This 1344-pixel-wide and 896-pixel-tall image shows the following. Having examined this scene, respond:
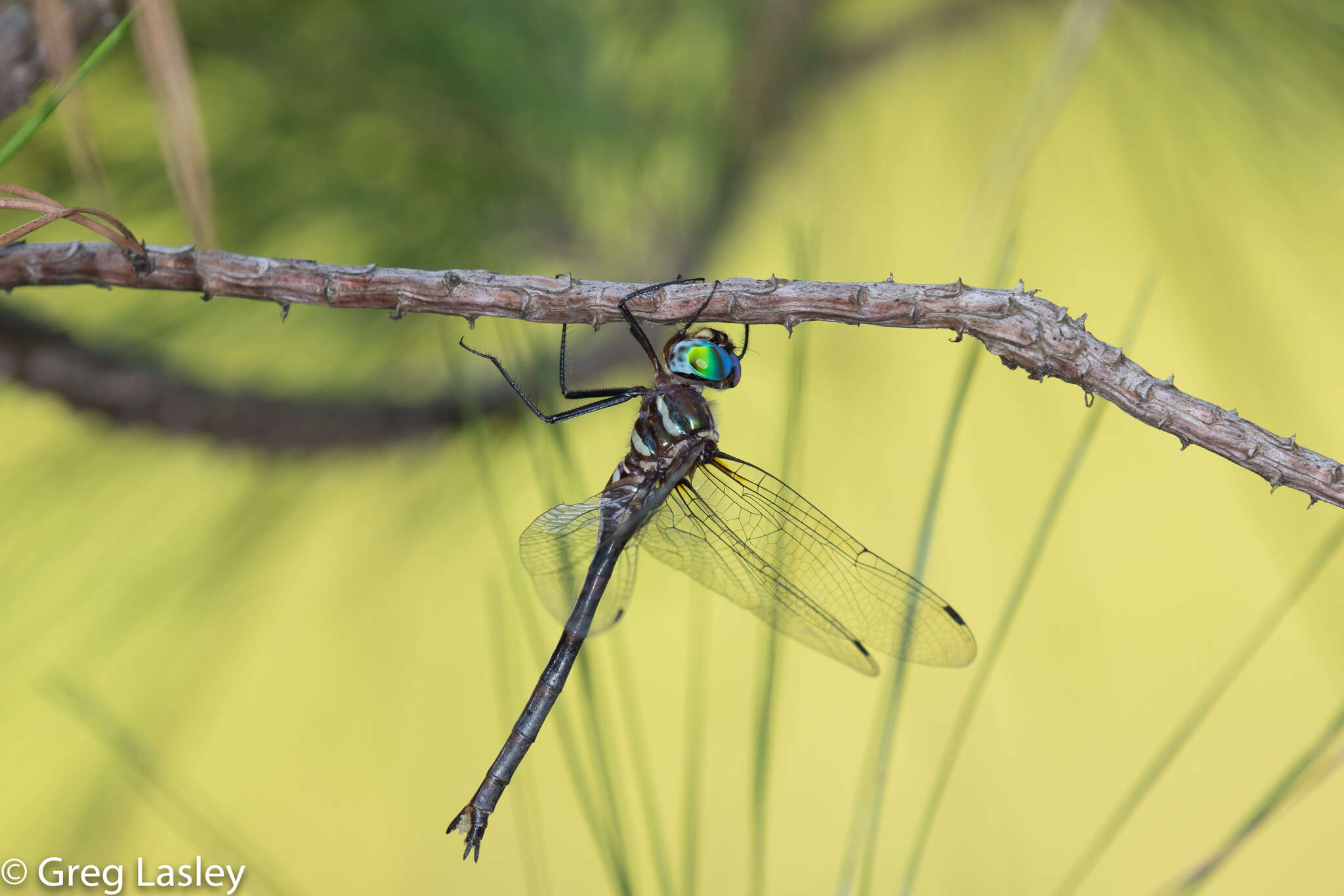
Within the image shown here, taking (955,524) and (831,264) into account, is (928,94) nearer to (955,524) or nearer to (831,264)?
(831,264)

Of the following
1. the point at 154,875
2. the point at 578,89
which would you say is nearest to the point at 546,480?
the point at 578,89

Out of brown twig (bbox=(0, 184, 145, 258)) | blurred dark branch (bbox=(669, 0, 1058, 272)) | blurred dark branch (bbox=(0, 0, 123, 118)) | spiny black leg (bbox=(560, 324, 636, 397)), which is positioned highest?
blurred dark branch (bbox=(669, 0, 1058, 272))

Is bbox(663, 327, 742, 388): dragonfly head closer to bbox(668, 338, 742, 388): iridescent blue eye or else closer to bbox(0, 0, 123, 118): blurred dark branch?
bbox(668, 338, 742, 388): iridescent blue eye

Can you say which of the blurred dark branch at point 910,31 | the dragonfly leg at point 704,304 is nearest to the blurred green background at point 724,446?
the blurred dark branch at point 910,31

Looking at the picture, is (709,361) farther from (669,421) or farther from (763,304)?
(763,304)

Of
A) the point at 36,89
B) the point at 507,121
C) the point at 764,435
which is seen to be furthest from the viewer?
the point at 764,435

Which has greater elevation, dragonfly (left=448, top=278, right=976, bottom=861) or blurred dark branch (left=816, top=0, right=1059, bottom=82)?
blurred dark branch (left=816, top=0, right=1059, bottom=82)

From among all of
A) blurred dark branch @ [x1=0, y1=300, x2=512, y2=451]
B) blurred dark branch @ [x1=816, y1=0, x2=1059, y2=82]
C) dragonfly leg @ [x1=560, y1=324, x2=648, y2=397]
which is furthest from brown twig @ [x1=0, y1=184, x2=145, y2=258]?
blurred dark branch @ [x1=816, y1=0, x2=1059, y2=82]

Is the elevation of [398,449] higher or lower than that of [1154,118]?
lower
